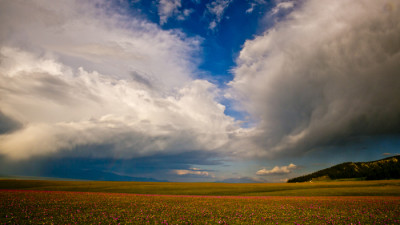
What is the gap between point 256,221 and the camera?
19.4 m

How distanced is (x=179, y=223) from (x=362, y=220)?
717 inches

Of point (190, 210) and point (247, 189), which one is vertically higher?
point (190, 210)

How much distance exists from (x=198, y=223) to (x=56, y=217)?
14038 millimetres

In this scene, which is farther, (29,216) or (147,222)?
(29,216)

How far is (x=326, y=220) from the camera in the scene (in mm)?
19906

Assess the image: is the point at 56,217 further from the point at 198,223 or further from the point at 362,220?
the point at 362,220

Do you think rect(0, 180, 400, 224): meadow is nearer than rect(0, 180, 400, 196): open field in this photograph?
Yes

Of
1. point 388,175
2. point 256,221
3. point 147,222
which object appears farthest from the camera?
point 388,175

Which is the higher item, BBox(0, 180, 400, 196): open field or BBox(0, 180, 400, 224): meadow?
BBox(0, 180, 400, 224): meadow

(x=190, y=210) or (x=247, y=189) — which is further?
(x=247, y=189)

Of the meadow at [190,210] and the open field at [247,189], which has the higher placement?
the meadow at [190,210]

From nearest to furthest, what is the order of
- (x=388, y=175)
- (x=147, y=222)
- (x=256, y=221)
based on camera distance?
(x=147, y=222)
(x=256, y=221)
(x=388, y=175)

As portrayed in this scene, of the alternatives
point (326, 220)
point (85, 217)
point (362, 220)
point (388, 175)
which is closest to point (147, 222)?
point (85, 217)

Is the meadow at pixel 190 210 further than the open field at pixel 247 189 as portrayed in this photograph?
No
